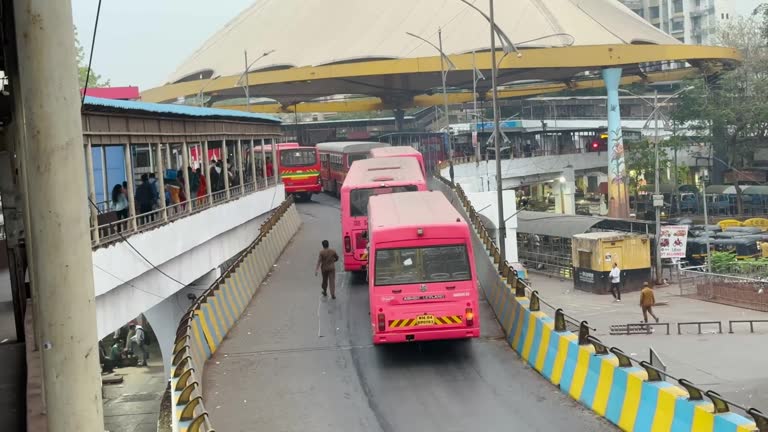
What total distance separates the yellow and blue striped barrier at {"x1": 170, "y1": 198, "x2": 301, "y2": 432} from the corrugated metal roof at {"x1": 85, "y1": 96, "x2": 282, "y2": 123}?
158 inches

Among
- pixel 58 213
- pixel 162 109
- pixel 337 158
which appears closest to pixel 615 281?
pixel 337 158

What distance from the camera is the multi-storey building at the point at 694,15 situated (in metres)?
155

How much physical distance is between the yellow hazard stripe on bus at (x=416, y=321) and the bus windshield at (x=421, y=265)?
0.64 m

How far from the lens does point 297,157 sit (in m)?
57.5

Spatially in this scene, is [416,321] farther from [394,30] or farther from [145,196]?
[394,30]

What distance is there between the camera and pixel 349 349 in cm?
1973

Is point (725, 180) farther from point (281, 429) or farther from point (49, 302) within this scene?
point (49, 302)

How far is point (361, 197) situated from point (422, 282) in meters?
9.25

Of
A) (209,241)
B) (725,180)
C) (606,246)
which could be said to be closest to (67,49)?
(209,241)

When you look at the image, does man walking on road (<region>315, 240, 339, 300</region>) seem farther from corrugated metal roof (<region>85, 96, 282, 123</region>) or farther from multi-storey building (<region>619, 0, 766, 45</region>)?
multi-storey building (<region>619, 0, 766, 45</region>)

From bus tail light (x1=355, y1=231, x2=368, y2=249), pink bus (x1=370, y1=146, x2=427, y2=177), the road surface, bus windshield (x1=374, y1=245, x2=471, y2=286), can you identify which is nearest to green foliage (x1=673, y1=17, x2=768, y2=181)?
pink bus (x1=370, y1=146, x2=427, y2=177)

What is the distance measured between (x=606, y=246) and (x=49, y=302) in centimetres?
4687

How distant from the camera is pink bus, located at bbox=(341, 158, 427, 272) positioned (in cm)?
2678

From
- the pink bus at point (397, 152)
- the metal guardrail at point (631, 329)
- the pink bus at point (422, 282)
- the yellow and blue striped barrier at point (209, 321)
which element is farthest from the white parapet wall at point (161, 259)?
the metal guardrail at point (631, 329)
